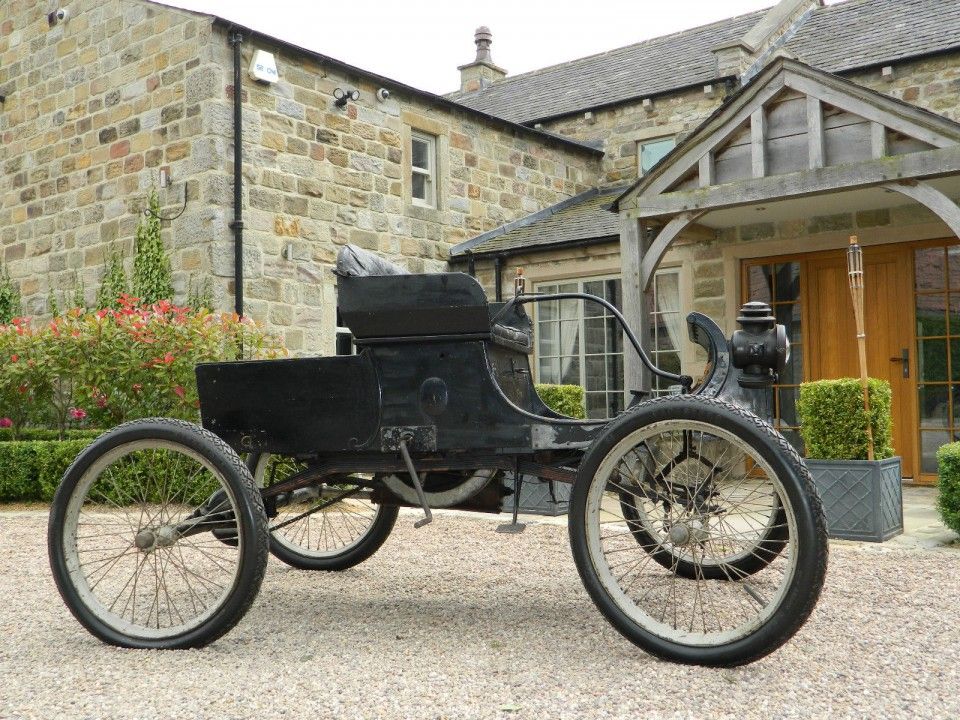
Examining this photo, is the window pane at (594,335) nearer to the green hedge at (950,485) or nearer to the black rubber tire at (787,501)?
the green hedge at (950,485)

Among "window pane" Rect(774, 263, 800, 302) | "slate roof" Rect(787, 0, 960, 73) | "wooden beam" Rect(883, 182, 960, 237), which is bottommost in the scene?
Answer: "window pane" Rect(774, 263, 800, 302)

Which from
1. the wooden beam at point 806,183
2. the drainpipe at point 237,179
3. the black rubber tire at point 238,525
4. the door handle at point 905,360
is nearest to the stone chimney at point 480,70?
the drainpipe at point 237,179

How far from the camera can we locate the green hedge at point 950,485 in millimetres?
5523

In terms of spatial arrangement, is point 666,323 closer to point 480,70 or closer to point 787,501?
point 787,501

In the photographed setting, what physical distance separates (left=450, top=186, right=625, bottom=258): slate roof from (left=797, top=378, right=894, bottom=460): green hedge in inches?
174

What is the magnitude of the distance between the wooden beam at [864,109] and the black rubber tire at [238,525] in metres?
5.69

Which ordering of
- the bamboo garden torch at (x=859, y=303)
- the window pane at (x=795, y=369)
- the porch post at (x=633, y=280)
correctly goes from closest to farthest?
the bamboo garden torch at (x=859, y=303)
the porch post at (x=633, y=280)
the window pane at (x=795, y=369)

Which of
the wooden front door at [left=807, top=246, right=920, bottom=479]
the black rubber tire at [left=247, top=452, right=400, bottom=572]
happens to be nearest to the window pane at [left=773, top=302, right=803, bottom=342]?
the wooden front door at [left=807, top=246, right=920, bottom=479]

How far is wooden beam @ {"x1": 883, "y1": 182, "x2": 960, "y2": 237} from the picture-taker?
6.81m

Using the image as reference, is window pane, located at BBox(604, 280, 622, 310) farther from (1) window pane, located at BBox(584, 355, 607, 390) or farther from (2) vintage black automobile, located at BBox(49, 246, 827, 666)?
(2) vintage black automobile, located at BBox(49, 246, 827, 666)

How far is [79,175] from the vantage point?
35.2 ft

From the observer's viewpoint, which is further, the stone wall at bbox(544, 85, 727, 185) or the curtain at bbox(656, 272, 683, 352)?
the stone wall at bbox(544, 85, 727, 185)

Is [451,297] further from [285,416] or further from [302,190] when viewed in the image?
[302,190]

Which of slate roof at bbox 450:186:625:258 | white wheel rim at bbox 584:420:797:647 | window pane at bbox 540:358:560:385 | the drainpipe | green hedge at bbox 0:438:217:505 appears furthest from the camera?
window pane at bbox 540:358:560:385
